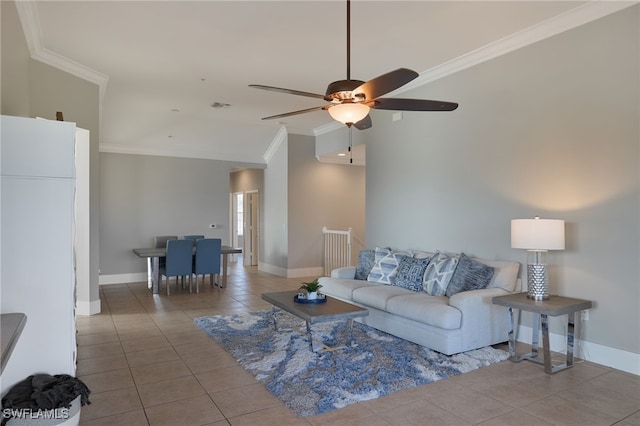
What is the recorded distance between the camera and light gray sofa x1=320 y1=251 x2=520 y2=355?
147 inches

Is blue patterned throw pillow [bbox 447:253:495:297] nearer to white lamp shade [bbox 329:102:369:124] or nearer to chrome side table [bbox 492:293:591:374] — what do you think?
chrome side table [bbox 492:293:591:374]

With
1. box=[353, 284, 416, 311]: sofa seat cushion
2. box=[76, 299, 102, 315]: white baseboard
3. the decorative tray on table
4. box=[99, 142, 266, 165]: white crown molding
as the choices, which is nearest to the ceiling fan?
the decorative tray on table

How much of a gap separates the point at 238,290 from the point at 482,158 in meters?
4.60

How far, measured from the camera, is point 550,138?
13.0ft

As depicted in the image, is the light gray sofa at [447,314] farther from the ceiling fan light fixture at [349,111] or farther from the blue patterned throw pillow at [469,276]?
the ceiling fan light fixture at [349,111]

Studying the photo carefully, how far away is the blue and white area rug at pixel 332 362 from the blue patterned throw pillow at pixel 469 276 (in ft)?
2.04

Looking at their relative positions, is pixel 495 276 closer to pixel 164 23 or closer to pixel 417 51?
pixel 417 51

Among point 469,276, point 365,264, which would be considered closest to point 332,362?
point 469,276

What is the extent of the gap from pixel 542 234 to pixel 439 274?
3.97 ft

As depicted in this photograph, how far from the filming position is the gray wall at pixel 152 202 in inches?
315

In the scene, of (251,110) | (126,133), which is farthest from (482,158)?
(126,133)

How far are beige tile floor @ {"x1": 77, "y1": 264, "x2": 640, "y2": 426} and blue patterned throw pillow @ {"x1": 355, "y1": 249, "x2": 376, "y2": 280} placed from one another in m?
2.16

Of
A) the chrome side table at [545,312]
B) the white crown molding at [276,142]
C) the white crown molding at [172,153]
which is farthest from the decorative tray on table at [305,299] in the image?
the white crown molding at [172,153]

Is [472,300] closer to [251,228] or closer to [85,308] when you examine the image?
[85,308]
